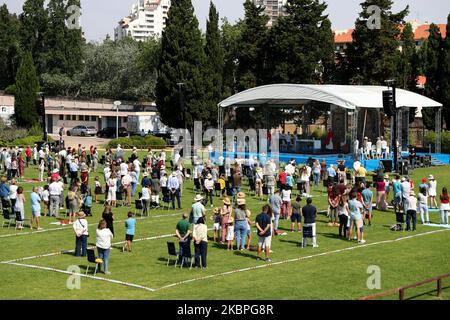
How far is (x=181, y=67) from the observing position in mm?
59281

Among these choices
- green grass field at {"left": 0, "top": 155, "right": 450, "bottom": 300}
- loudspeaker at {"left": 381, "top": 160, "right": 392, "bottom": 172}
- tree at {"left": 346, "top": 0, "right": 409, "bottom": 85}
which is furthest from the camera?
tree at {"left": 346, "top": 0, "right": 409, "bottom": 85}

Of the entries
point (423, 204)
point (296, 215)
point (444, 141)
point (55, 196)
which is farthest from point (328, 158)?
point (55, 196)

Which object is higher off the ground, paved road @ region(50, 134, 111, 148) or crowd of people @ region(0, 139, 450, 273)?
paved road @ region(50, 134, 111, 148)

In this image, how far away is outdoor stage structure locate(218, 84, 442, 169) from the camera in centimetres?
4459

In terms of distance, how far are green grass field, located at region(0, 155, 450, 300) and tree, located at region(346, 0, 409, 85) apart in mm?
40977

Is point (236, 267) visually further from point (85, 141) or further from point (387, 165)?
point (85, 141)

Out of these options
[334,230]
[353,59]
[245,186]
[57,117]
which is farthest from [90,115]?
[334,230]

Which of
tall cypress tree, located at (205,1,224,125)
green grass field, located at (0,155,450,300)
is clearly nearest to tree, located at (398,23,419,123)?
tall cypress tree, located at (205,1,224,125)

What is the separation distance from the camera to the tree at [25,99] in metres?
66.6

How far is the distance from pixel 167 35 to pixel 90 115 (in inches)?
807

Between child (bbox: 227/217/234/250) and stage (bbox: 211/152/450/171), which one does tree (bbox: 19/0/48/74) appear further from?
child (bbox: 227/217/234/250)

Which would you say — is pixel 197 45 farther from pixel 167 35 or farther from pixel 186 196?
pixel 186 196

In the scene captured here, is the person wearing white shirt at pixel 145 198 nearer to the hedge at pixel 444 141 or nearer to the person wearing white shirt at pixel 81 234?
the person wearing white shirt at pixel 81 234

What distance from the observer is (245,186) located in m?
35.2
